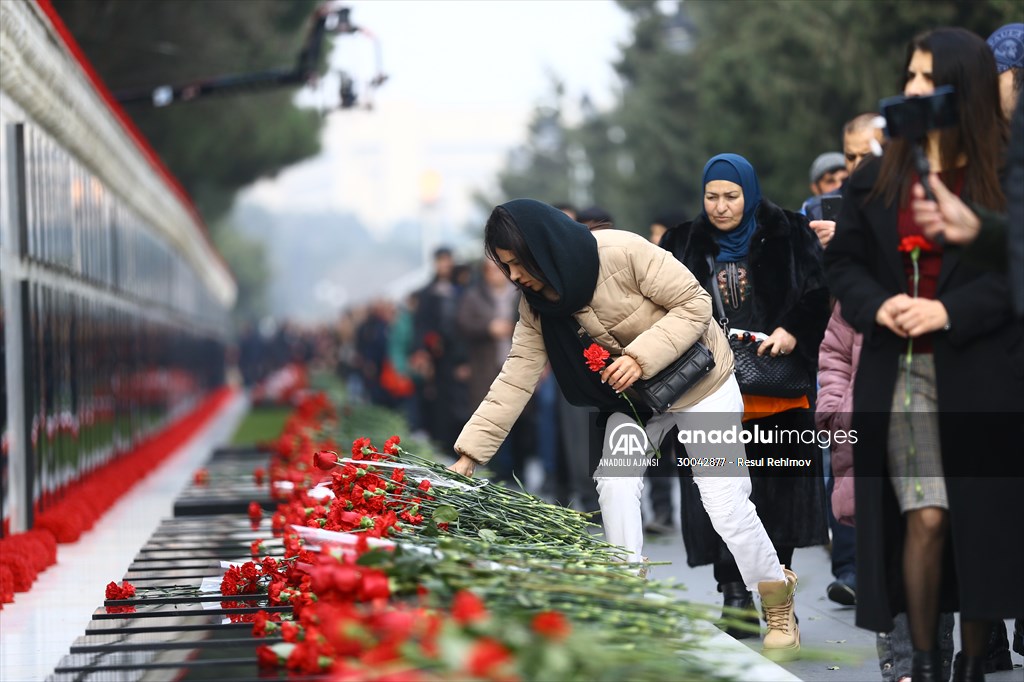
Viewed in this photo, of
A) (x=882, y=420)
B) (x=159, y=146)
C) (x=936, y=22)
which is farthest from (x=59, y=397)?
(x=159, y=146)

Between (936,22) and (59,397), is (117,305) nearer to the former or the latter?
(59,397)

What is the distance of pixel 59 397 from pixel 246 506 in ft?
6.50

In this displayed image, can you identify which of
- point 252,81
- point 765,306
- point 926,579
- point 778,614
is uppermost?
point 252,81

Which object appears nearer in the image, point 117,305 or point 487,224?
point 487,224

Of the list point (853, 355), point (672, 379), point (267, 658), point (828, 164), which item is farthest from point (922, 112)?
point (828, 164)

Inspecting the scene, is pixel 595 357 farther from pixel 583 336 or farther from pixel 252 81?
pixel 252 81

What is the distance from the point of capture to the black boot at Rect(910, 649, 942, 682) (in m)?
4.68

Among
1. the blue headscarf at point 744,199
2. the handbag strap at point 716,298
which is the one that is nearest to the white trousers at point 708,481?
the handbag strap at point 716,298

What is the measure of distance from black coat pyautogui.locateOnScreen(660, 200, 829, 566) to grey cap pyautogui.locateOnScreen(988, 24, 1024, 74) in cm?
134

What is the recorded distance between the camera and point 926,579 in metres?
4.66

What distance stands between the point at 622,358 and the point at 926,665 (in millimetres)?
1623

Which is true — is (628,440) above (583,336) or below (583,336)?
below

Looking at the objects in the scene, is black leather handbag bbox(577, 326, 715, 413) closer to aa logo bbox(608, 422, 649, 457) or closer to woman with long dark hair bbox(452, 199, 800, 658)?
woman with long dark hair bbox(452, 199, 800, 658)

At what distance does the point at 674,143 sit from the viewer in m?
38.4
